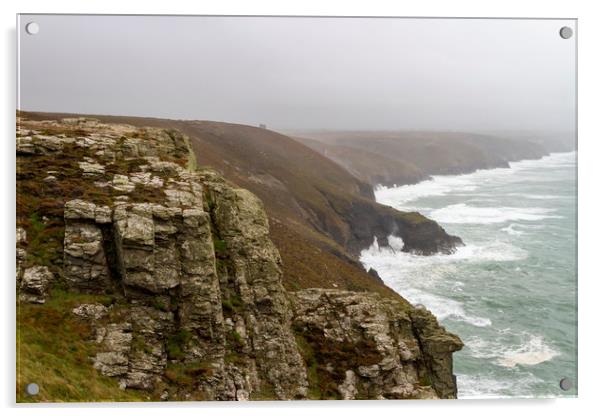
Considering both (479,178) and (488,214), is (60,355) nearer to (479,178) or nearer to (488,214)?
(488,214)

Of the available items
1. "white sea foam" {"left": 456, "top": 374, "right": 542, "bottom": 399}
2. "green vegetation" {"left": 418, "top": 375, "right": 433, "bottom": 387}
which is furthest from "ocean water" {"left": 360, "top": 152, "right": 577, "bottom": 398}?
"green vegetation" {"left": 418, "top": 375, "right": 433, "bottom": 387}

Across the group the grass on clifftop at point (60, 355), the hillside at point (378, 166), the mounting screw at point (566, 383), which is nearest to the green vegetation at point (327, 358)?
the grass on clifftop at point (60, 355)

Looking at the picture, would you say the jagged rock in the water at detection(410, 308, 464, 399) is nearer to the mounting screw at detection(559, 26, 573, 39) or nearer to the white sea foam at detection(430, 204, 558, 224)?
→ the white sea foam at detection(430, 204, 558, 224)

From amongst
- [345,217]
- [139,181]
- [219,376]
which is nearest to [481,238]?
[219,376]

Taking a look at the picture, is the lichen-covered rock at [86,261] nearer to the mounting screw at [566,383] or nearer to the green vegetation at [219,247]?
the green vegetation at [219,247]

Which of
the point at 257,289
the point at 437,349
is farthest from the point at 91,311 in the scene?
the point at 437,349
